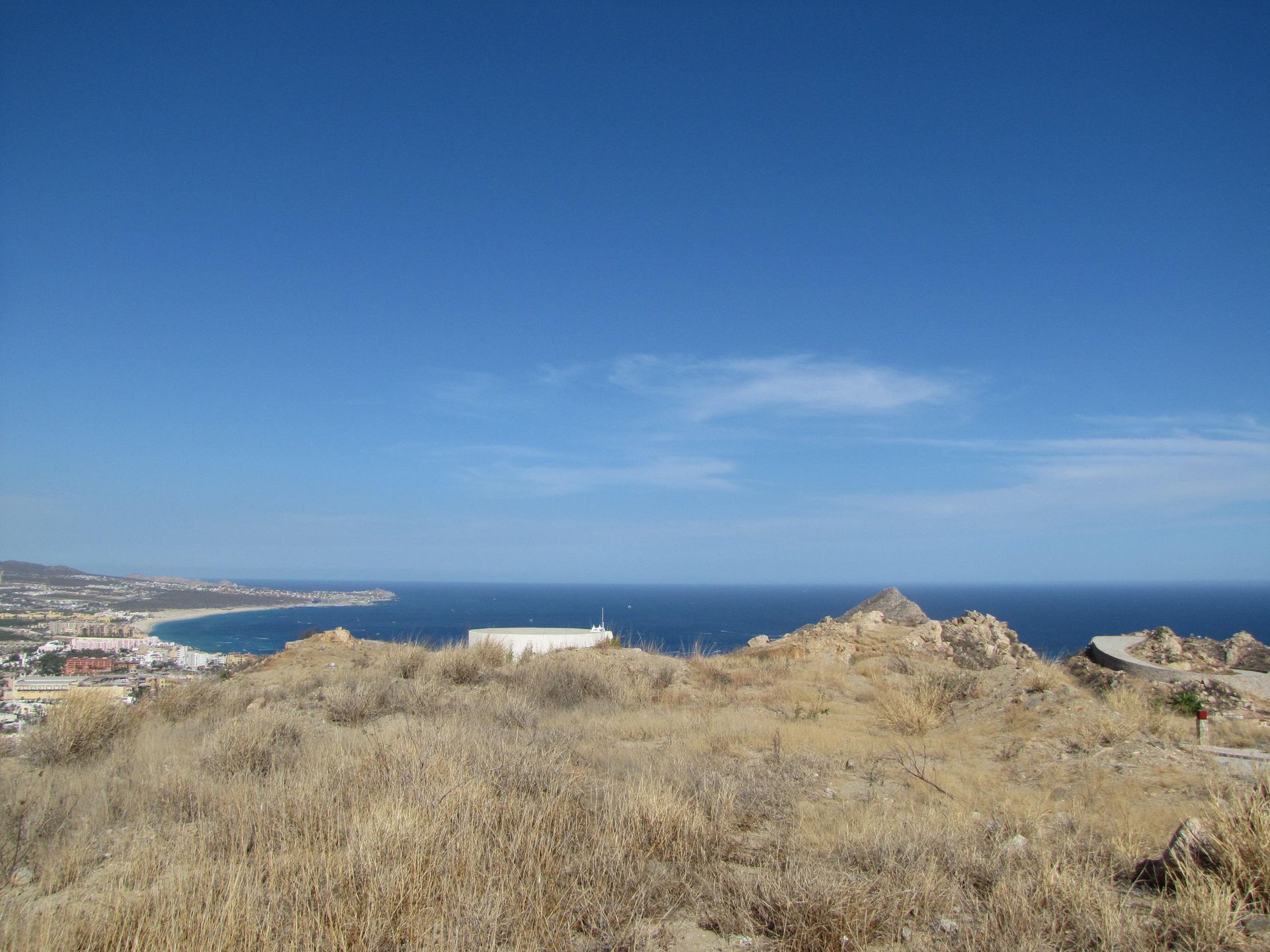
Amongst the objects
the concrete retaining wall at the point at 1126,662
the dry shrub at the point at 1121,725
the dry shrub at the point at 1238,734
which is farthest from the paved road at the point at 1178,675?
the dry shrub at the point at 1121,725

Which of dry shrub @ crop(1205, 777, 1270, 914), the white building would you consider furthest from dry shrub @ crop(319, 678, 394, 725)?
dry shrub @ crop(1205, 777, 1270, 914)

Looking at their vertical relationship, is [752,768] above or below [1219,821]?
below

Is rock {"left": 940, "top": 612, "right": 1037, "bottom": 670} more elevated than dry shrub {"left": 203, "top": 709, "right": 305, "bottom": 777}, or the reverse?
dry shrub {"left": 203, "top": 709, "right": 305, "bottom": 777}

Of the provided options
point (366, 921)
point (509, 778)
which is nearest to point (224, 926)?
point (366, 921)

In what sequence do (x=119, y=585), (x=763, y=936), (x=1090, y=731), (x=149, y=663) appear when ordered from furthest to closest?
(x=119, y=585)
(x=149, y=663)
(x=1090, y=731)
(x=763, y=936)

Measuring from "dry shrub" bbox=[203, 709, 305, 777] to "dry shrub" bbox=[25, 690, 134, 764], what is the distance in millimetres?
1638

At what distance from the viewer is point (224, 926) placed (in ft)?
11.1

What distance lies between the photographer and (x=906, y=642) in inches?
855

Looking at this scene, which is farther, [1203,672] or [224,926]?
[1203,672]

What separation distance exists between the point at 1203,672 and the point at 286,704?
20947mm

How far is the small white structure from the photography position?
17.9 meters

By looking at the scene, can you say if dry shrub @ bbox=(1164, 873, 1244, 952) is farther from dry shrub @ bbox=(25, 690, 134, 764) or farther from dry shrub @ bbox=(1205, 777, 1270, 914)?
dry shrub @ bbox=(25, 690, 134, 764)

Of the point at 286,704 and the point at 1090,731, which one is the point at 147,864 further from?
the point at 1090,731

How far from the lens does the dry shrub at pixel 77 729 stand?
7.95 meters
